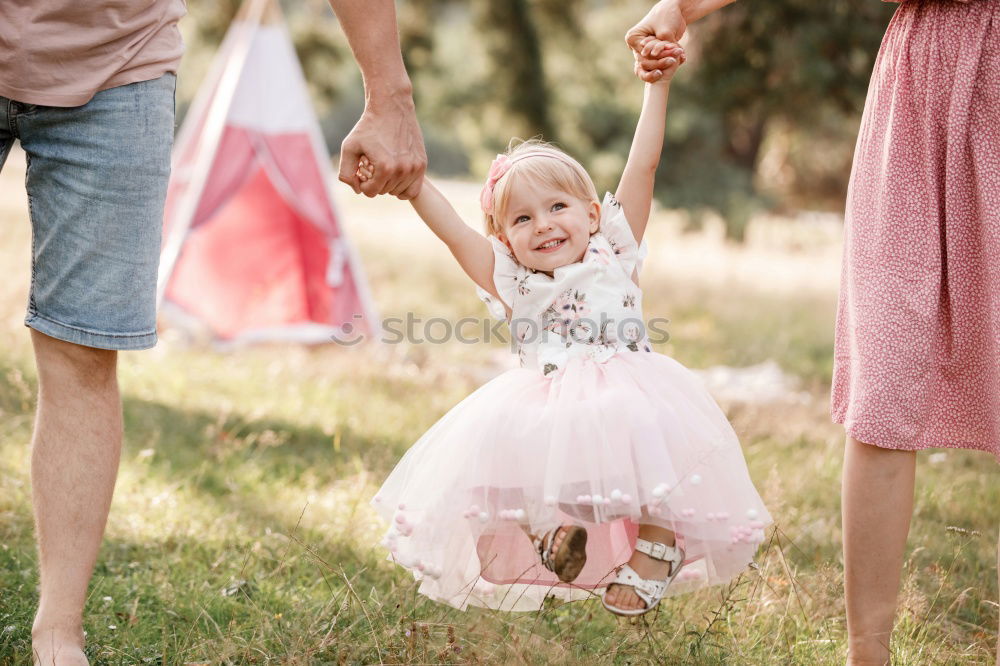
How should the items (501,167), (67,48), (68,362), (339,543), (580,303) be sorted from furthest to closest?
(339,543), (501,167), (580,303), (68,362), (67,48)

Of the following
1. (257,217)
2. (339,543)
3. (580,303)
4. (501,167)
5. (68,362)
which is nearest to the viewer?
(68,362)

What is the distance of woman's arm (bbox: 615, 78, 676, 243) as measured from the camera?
7.07ft

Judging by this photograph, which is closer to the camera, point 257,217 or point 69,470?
point 69,470

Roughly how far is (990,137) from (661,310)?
5235mm

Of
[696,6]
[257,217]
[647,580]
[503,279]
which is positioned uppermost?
[696,6]

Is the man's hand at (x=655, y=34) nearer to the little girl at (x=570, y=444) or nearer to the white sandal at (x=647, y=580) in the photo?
the little girl at (x=570, y=444)

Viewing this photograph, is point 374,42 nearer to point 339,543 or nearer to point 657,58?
point 657,58

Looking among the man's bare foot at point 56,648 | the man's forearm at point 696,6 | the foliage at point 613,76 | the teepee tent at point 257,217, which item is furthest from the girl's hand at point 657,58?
the foliage at point 613,76

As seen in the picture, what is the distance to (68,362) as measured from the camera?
6.29ft

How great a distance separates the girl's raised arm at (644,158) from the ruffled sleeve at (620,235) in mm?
20

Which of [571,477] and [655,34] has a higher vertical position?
[655,34]

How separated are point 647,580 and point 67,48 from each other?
144 centimetres

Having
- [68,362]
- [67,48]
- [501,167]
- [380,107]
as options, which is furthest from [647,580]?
[67,48]

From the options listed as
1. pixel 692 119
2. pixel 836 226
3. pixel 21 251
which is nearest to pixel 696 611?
pixel 21 251
